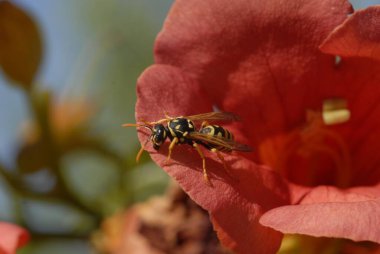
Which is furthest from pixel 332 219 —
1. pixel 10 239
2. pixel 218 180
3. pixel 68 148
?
pixel 68 148

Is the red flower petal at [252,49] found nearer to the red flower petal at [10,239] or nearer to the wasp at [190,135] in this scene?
the wasp at [190,135]

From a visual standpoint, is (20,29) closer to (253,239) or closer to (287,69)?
(287,69)

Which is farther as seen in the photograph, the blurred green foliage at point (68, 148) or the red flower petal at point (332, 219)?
the blurred green foliage at point (68, 148)

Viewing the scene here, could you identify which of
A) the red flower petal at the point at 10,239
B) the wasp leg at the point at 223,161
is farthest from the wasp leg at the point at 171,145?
the red flower petal at the point at 10,239

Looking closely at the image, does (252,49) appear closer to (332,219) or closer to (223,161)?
(223,161)

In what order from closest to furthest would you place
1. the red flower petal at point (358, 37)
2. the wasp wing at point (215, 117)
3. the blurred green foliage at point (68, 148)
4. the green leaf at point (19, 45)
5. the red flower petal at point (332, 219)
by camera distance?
the red flower petal at point (332, 219) → the red flower petal at point (358, 37) → the wasp wing at point (215, 117) → the green leaf at point (19, 45) → the blurred green foliage at point (68, 148)

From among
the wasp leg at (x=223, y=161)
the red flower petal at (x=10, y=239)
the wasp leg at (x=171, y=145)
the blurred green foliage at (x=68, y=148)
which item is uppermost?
the wasp leg at (x=171, y=145)

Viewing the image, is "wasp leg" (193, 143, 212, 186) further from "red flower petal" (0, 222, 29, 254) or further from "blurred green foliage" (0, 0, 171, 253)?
"blurred green foliage" (0, 0, 171, 253)
